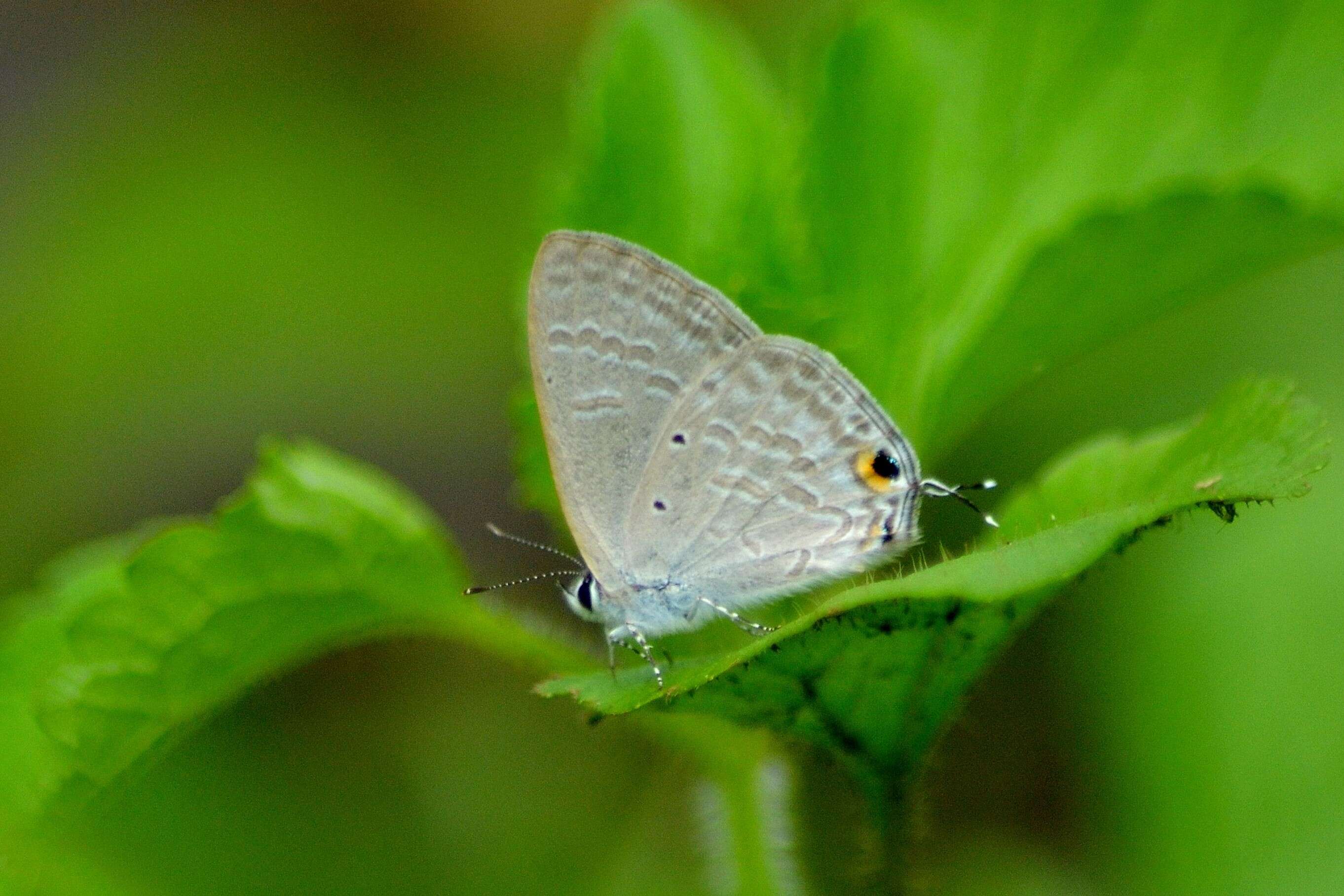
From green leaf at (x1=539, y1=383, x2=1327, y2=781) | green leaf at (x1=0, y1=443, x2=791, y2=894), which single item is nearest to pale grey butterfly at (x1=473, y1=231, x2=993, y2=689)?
green leaf at (x1=0, y1=443, x2=791, y2=894)

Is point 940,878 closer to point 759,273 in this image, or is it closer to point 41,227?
point 759,273

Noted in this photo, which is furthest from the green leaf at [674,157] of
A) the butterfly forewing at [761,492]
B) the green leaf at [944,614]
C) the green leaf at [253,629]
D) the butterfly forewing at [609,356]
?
the green leaf at [944,614]

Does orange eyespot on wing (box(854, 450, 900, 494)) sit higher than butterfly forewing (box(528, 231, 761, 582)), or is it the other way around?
butterfly forewing (box(528, 231, 761, 582))

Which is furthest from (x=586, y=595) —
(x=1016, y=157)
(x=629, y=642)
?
(x=1016, y=157)

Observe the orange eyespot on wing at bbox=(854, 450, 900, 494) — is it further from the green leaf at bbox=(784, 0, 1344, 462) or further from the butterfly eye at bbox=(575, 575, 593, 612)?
the butterfly eye at bbox=(575, 575, 593, 612)

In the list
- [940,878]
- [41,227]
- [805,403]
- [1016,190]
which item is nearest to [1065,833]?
[940,878]

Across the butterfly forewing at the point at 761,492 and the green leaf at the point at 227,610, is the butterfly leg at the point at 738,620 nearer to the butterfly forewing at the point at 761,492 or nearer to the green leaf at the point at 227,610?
the butterfly forewing at the point at 761,492

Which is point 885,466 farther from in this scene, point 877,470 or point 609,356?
point 609,356
